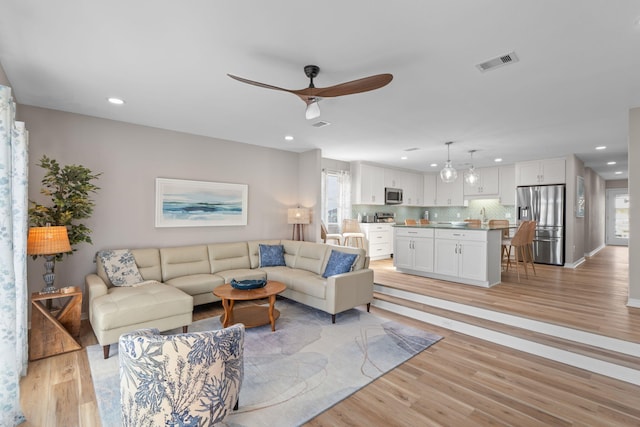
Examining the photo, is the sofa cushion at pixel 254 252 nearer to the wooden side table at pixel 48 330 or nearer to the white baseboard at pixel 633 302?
the wooden side table at pixel 48 330

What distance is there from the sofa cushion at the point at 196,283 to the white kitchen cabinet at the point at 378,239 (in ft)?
13.6

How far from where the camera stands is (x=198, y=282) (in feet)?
13.4

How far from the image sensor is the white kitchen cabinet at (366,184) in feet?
24.9

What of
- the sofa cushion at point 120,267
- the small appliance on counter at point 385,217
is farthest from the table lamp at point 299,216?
the small appliance on counter at point 385,217

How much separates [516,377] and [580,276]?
179 inches

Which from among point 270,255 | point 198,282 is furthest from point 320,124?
point 198,282

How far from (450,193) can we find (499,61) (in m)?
6.95

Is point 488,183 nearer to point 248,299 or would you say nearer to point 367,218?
point 367,218

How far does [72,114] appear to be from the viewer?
3.94m

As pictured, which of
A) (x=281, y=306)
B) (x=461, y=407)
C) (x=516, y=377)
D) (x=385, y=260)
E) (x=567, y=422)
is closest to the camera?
(x=567, y=422)

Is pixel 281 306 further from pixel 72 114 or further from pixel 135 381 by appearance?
pixel 72 114

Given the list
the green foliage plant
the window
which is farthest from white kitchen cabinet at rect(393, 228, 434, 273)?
the green foliage plant

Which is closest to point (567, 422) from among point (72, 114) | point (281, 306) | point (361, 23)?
point (361, 23)

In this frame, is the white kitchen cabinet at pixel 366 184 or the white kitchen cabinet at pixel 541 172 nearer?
the white kitchen cabinet at pixel 541 172
